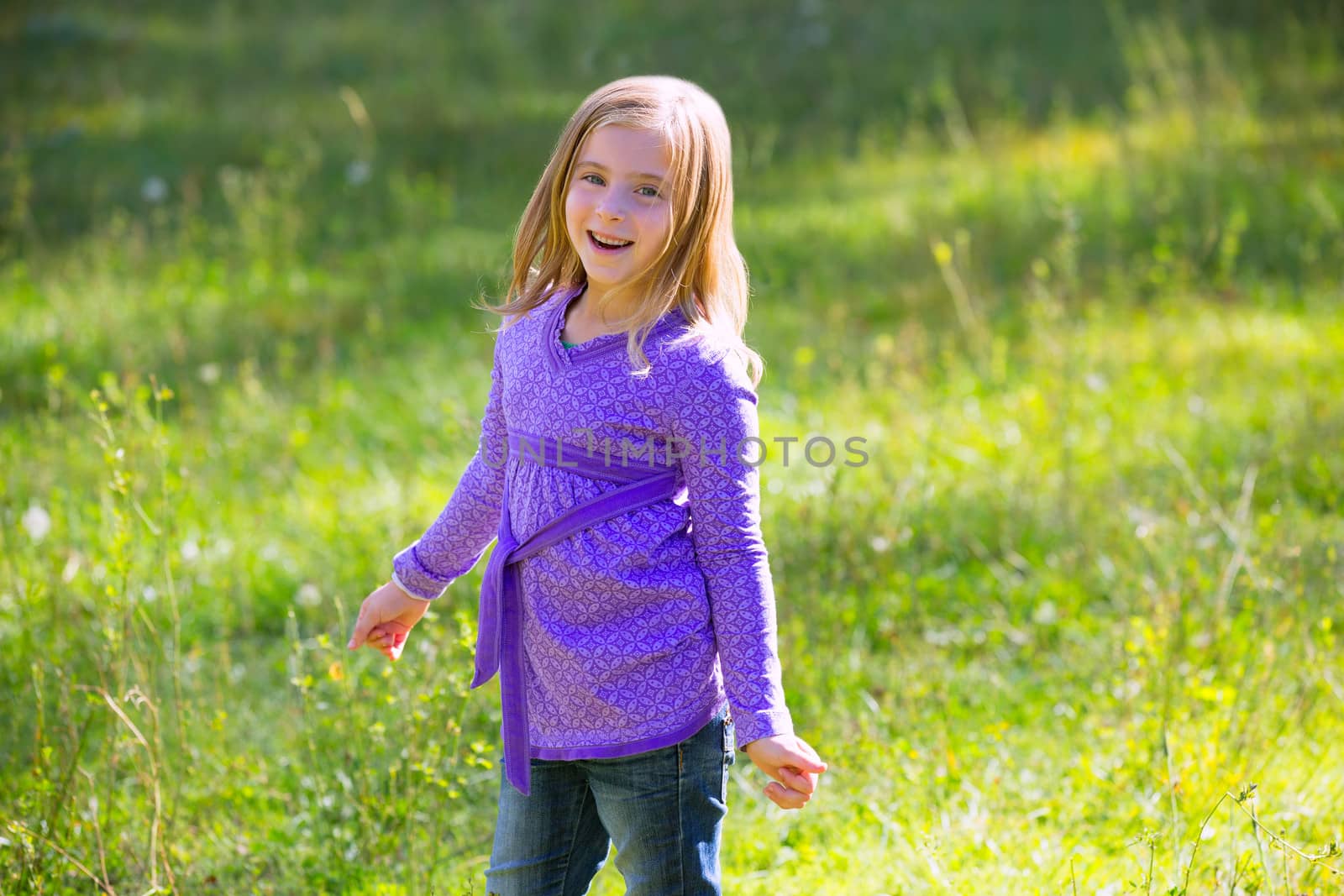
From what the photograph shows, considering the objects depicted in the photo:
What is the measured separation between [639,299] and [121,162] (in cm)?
736

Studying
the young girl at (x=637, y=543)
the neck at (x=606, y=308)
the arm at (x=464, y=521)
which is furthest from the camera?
the arm at (x=464, y=521)

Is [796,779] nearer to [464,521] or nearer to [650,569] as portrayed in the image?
[650,569]

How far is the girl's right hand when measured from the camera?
2.14m

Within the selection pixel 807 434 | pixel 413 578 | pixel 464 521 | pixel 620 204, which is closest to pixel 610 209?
pixel 620 204

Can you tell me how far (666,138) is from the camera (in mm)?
1882

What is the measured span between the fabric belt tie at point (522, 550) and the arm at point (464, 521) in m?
0.10

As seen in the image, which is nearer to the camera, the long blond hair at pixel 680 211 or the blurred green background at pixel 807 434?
the long blond hair at pixel 680 211

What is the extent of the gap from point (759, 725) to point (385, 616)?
716 millimetres

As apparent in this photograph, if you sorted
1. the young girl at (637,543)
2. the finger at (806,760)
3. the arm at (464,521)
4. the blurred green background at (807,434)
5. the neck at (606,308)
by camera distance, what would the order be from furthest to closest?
1. the blurred green background at (807,434)
2. the arm at (464,521)
3. the neck at (606,308)
4. the young girl at (637,543)
5. the finger at (806,760)

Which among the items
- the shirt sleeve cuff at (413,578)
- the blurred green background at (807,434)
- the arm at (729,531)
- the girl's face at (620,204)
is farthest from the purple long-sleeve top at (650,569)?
the blurred green background at (807,434)

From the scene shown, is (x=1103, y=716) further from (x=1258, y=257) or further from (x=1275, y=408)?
(x=1258, y=257)

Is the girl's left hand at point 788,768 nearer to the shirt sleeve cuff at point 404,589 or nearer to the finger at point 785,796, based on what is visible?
the finger at point 785,796

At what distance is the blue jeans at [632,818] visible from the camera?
1.89 meters

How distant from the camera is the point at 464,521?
2.13 meters
